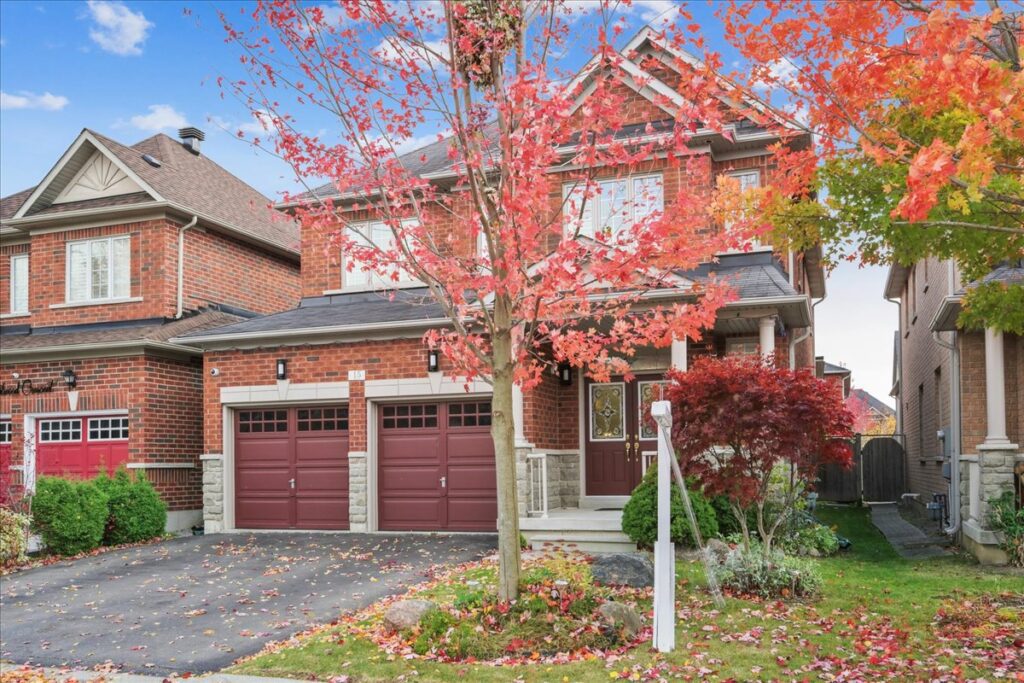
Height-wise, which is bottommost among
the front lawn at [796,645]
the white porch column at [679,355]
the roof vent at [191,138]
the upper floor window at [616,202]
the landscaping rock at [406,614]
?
the front lawn at [796,645]

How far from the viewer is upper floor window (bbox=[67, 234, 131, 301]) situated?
18.2 meters

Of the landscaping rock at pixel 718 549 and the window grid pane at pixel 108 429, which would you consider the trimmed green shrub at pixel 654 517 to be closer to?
the landscaping rock at pixel 718 549

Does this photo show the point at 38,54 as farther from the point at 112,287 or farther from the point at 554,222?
the point at 554,222

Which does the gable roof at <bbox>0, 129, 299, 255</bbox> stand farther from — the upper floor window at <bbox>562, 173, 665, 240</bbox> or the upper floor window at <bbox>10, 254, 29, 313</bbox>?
the upper floor window at <bbox>562, 173, 665, 240</bbox>

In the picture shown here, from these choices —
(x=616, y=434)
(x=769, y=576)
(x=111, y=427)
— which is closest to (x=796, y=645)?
(x=769, y=576)

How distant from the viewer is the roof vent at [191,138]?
868 inches

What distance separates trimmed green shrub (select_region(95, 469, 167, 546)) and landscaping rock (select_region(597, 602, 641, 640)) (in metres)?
10.3

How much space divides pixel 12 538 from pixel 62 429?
163 inches

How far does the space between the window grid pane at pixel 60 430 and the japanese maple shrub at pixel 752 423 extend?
12557 millimetres

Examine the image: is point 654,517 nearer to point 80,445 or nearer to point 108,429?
point 108,429

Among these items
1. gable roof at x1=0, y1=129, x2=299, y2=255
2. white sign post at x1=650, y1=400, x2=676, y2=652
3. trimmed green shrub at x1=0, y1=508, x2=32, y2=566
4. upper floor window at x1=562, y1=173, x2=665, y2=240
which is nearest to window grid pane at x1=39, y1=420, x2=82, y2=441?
trimmed green shrub at x1=0, y1=508, x2=32, y2=566

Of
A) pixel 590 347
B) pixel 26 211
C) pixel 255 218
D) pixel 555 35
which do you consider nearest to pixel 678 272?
pixel 590 347

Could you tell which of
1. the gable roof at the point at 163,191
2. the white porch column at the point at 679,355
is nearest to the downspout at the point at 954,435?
the white porch column at the point at 679,355

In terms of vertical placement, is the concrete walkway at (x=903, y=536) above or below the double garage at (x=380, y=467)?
below
